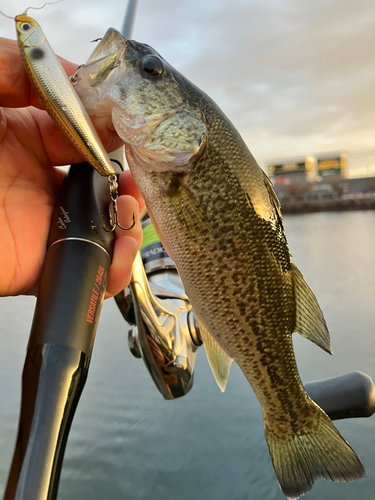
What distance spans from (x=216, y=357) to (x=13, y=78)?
69 centimetres

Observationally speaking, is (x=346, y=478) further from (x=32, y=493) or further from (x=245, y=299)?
(x=32, y=493)

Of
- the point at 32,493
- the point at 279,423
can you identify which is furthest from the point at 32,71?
the point at 279,423

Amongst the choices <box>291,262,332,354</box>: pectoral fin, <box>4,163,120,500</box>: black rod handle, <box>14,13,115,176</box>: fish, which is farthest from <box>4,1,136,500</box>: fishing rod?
<box>291,262,332,354</box>: pectoral fin

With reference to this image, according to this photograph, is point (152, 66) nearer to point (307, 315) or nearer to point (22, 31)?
point (22, 31)

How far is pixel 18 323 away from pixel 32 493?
1.80 meters

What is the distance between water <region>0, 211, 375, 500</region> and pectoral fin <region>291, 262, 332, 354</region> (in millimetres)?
620

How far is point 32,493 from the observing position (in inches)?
17.1

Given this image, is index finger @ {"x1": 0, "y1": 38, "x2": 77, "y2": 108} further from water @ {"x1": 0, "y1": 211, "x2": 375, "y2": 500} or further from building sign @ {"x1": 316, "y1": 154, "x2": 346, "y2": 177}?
building sign @ {"x1": 316, "y1": 154, "x2": 346, "y2": 177}

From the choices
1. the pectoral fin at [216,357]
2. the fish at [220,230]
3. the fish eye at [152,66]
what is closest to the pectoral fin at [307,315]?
the fish at [220,230]

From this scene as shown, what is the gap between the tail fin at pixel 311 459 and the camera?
0.68 metres

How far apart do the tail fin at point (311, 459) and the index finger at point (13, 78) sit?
2.84 ft

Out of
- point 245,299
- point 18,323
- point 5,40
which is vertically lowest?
point 18,323

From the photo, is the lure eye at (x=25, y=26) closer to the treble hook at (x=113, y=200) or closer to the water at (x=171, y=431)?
the treble hook at (x=113, y=200)

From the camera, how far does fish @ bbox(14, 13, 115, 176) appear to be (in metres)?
0.56
